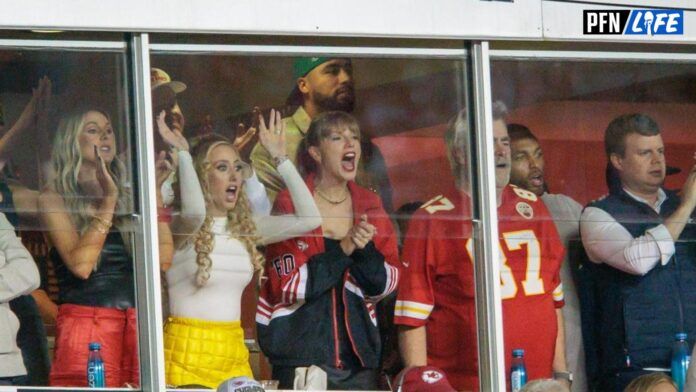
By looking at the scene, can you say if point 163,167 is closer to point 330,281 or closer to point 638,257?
point 330,281

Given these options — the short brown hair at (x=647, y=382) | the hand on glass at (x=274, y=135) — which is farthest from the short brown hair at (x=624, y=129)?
the hand on glass at (x=274, y=135)

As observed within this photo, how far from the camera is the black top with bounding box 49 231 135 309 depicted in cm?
683

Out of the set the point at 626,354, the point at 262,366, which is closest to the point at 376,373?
the point at 262,366

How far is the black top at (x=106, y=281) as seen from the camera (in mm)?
6832

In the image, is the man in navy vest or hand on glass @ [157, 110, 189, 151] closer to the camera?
hand on glass @ [157, 110, 189, 151]

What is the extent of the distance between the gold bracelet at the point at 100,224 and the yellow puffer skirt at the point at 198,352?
454mm

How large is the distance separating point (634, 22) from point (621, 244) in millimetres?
996

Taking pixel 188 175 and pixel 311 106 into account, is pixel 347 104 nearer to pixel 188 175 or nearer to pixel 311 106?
pixel 311 106

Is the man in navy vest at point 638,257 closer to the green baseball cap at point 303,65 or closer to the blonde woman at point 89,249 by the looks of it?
the green baseball cap at point 303,65

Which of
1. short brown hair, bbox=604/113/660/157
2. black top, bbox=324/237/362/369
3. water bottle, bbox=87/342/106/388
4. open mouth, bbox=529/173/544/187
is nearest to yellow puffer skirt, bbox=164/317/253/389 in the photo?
water bottle, bbox=87/342/106/388

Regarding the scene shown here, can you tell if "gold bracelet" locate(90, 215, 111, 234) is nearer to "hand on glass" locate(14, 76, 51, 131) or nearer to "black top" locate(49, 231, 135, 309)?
"black top" locate(49, 231, 135, 309)

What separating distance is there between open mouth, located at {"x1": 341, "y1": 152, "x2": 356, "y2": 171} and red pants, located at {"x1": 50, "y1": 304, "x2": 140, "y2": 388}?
109cm

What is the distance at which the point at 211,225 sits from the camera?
277 inches

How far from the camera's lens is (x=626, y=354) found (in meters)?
7.42
